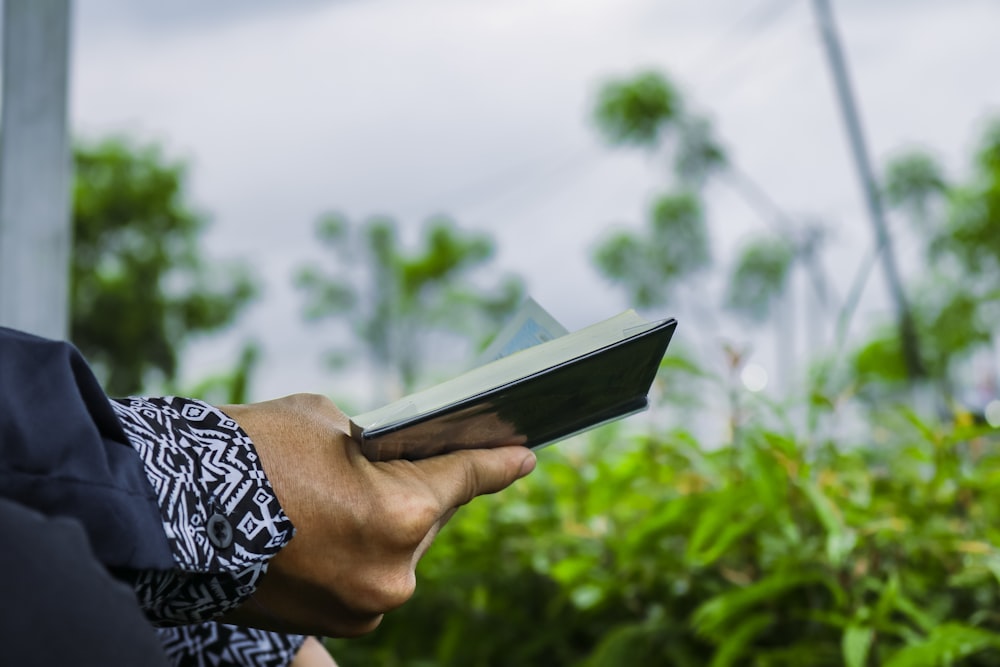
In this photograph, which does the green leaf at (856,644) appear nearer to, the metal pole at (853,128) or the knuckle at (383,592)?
the knuckle at (383,592)

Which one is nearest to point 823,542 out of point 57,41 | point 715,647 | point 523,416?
point 715,647

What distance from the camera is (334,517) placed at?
577 mm

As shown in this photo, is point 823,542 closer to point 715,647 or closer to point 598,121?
point 715,647

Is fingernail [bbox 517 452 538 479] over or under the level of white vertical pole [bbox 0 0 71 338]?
under

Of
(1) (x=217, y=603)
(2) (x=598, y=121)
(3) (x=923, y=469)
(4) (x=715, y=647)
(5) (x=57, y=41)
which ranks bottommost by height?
(4) (x=715, y=647)

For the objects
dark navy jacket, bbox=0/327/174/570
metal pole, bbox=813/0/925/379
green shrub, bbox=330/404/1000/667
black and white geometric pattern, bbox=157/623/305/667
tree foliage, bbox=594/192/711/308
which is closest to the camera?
dark navy jacket, bbox=0/327/174/570

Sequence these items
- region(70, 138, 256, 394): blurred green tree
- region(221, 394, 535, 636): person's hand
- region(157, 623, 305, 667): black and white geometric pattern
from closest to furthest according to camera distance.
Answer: region(221, 394, 535, 636): person's hand, region(157, 623, 305, 667): black and white geometric pattern, region(70, 138, 256, 394): blurred green tree

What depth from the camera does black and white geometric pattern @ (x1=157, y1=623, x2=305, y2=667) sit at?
779 millimetres

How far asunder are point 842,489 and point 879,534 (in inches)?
4.8

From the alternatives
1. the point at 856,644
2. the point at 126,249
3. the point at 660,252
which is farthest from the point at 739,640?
the point at 660,252

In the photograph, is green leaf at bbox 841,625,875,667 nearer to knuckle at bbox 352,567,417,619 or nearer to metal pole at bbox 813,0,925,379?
A: knuckle at bbox 352,567,417,619

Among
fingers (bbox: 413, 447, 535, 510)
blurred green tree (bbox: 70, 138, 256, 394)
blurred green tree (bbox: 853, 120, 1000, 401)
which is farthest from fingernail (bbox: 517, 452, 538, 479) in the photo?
blurred green tree (bbox: 70, 138, 256, 394)

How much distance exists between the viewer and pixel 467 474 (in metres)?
0.63

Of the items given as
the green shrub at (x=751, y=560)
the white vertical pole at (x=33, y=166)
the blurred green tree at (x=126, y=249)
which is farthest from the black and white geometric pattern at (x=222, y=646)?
the blurred green tree at (x=126, y=249)
